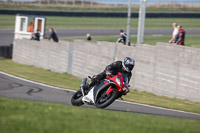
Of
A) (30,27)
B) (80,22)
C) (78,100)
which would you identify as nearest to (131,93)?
(78,100)

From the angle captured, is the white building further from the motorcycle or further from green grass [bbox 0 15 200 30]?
the motorcycle

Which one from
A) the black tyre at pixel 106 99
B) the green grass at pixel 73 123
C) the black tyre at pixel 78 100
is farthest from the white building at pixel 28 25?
the green grass at pixel 73 123

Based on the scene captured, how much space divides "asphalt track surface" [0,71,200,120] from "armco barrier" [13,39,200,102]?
2623 millimetres

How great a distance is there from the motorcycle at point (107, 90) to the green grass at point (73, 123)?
182cm

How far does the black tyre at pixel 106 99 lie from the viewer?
9133 mm

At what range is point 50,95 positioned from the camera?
13.4 meters

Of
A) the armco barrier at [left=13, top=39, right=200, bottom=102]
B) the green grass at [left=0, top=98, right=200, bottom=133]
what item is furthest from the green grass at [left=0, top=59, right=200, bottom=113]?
the green grass at [left=0, top=98, right=200, bottom=133]

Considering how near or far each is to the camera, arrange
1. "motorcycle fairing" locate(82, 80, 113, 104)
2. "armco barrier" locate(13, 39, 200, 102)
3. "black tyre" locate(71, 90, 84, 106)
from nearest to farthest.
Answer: "motorcycle fairing" locate(82, 80, 113, 104), "black tyre" locate(71, 90, 84, 106), "armco barrier" locate(13, 39, 200, 102)

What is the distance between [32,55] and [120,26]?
49.4 feet

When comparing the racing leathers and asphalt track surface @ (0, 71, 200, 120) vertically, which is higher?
the racing leathers

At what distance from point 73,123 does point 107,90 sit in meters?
3.29

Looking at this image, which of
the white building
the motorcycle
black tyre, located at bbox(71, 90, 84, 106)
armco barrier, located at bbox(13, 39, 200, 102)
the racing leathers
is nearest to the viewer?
the motorcycle

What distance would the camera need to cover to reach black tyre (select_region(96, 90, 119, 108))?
9133 mm

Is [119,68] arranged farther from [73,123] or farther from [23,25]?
[23,25]
